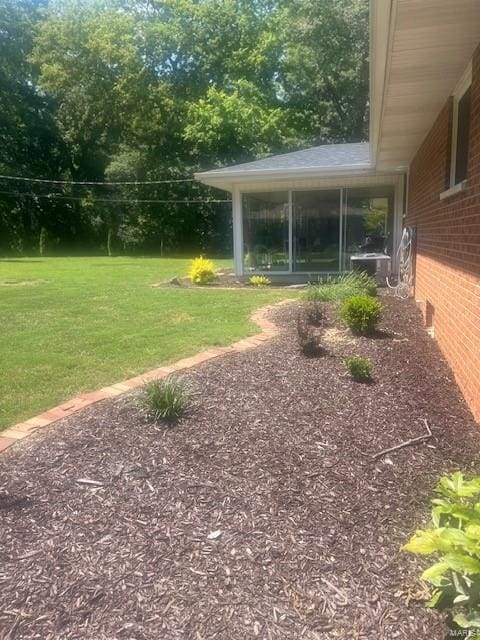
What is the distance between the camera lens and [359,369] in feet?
12.9

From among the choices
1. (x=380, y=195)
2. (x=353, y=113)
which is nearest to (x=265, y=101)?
(x=353, y=113)

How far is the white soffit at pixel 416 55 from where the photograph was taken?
305cm

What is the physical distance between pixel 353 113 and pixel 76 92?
15584mm

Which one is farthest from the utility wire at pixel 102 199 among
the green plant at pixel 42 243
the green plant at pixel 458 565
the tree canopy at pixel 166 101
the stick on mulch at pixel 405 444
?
the green plant at pixel 458 565

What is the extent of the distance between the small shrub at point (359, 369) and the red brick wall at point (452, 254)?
74 centimetres

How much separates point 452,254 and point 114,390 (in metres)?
3.36

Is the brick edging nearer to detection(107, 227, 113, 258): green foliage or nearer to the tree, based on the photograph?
detection(107, 227, 113, 258): green foliage

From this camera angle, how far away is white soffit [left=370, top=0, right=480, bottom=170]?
3049 mm

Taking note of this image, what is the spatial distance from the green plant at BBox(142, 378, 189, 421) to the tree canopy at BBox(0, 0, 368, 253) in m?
23.2

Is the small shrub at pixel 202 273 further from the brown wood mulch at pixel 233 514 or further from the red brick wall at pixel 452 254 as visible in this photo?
the brown wood mulch at pixel 233 514

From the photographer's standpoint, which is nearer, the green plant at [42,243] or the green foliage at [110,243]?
the green foliage at [110,243]

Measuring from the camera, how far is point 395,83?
473 cm

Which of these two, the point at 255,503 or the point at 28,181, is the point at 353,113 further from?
the point at 255,503

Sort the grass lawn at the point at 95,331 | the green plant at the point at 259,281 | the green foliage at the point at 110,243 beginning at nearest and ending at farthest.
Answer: the grass lawn at the point at 95,331, the green plant at the point at 259,281, the green foliage at the point at 110,243
